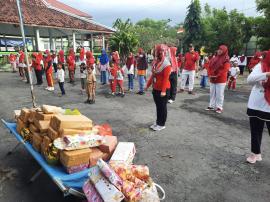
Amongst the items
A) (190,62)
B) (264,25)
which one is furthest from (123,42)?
(190,62)

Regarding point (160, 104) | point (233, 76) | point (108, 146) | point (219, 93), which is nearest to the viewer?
point (108, 146)

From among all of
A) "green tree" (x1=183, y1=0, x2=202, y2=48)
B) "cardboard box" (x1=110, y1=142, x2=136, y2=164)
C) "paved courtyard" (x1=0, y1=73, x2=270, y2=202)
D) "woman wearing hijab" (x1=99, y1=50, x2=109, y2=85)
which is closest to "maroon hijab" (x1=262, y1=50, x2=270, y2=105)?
"paved courtyard" (x1=0, y1=73, x2=270, y2=202)

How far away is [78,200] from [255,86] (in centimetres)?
314

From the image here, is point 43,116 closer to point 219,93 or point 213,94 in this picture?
point 219,93

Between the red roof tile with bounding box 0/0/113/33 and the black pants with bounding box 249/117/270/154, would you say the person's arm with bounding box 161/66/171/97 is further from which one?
the red roof tile with bounding box 0/0/113/33

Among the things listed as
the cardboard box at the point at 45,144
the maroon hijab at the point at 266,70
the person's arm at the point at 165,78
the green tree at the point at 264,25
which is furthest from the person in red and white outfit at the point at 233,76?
the green tree at the point at 264,25

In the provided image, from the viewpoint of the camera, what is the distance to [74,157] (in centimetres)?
308

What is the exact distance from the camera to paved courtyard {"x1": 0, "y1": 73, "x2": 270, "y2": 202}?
3580 mm

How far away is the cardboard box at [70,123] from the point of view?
344 cm

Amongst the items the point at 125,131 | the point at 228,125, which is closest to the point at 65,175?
the point at 125,131

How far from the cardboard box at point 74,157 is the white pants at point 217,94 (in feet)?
16.8

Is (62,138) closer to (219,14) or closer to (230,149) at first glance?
(230,149)

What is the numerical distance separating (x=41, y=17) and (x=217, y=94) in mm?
18254

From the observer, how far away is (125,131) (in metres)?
5.94
